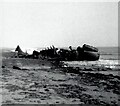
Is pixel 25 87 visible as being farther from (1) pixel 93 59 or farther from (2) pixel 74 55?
(1) pixel 93 59

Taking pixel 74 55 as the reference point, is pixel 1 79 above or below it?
below

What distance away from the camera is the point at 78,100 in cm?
920

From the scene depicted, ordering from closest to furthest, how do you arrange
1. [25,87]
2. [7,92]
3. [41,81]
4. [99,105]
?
[99,105], [7,92], [25,87], [41,81]

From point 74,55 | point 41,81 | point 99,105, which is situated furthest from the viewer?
point 74,55

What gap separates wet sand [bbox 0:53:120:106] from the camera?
9172 mm

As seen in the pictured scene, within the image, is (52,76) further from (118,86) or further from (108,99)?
(108,99)

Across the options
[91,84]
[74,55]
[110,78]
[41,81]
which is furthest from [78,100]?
[74,55]

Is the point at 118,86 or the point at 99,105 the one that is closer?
the point at 99,105

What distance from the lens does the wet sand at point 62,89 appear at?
9172mm

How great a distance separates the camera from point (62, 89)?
10969 mm

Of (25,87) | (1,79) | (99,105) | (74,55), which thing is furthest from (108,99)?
(74,55)

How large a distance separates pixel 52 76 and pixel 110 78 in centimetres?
376

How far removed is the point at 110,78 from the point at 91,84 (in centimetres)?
221

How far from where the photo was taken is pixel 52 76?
14.4 metres
